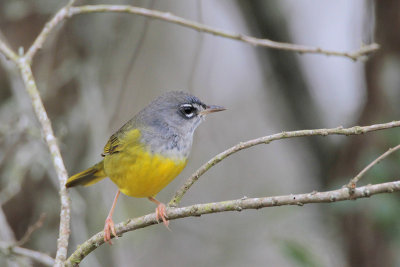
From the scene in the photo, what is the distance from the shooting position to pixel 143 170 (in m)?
3.98

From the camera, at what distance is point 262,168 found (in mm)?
10477

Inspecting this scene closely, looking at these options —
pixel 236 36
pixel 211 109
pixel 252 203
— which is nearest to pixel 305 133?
pixel 252 203

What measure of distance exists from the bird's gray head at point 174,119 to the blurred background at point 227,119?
17 centimetres

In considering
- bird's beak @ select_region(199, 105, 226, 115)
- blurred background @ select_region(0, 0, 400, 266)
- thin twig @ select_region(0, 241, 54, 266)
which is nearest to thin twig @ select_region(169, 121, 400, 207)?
thin twig @ select_region(0, 241, 54, 266)

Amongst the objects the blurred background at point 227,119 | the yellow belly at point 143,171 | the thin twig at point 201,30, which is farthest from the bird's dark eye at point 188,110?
the thin twig at point 201,30

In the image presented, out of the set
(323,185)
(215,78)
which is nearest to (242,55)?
(215,78)

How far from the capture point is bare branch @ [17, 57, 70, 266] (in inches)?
114

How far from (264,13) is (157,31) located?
311cm

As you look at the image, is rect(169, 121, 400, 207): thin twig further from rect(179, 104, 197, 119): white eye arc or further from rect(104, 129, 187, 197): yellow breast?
rect(179, 104, 197, 119): white eye arc

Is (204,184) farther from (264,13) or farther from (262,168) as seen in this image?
(264,13)

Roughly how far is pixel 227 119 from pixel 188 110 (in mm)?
3929

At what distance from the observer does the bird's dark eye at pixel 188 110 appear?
4496mm

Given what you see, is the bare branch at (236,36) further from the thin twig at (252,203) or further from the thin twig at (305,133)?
the thin twig at (252,203)

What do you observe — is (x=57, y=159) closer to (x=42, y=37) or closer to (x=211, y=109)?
(x=42, y=37)
